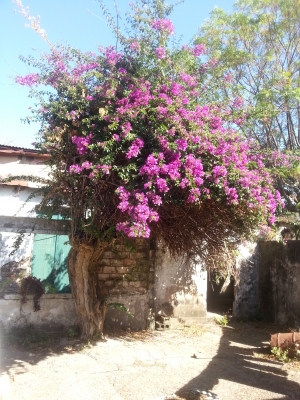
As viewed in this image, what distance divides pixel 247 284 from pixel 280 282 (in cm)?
105

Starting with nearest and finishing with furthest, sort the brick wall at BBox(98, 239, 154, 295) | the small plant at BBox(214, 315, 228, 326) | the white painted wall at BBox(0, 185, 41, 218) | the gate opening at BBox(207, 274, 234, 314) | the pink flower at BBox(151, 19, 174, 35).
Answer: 1. the pink flower at BBox(151, 19, 174, 35)
2. the brick wall at BBox(98, 239, 154, 295)
3. the small plant at BBox(214, 315, 228, 326)
4. the white painted wall at BBox(0, 185, 41, 218)
5. the gate opening at BBox(207, 274, 234, 314)

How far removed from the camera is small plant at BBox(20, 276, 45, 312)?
709cm

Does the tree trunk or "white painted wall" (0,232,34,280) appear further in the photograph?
"white painted wall" (0,232,34,280)

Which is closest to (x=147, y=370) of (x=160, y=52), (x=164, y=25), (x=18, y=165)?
(x=160, y=52)

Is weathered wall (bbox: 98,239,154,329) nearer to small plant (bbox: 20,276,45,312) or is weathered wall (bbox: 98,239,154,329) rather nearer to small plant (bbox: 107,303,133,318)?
small plant (bbox: 107,303,133,318)

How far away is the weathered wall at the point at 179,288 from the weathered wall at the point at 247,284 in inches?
57.1

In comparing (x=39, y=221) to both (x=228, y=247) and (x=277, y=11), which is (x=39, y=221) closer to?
(x=228, y=247)

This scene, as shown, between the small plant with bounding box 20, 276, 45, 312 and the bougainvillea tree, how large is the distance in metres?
0.68

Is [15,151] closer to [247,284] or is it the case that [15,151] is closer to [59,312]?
[59,312]

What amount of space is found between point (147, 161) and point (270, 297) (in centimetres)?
639

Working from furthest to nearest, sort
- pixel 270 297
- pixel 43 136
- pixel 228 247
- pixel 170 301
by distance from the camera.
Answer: pixel 270 297
pixel 170 301
pixel 228 247
pixel 43 136

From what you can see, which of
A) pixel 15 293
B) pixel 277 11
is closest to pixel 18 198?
pixel 15 293

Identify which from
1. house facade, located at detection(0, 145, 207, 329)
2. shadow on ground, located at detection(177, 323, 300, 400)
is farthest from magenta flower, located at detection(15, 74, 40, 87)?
shadow on ground, located at detection(177, 323, 300, 400)

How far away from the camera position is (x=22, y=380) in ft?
17.1
